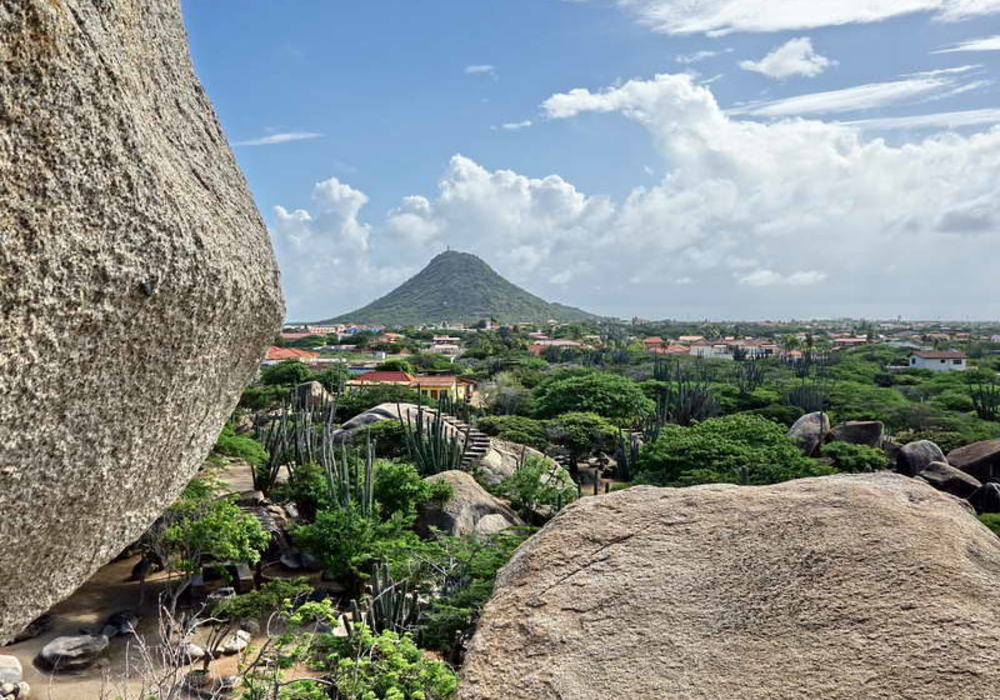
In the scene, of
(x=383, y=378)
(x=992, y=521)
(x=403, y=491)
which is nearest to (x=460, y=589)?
(x=403, y=491)

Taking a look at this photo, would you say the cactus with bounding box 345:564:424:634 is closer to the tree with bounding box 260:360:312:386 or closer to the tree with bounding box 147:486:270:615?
the tree with bounding box 147:486:270:615

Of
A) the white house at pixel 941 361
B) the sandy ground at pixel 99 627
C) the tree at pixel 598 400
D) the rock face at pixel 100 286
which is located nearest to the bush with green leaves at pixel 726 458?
the tree at pixel 598 400

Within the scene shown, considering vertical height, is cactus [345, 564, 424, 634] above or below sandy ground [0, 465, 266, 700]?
above

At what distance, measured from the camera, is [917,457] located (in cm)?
2347

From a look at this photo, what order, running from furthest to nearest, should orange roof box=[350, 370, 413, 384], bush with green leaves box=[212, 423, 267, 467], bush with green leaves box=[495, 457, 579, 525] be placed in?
1. orange roof box=[350, 370, 413, 384]
2. bush with green leaves box=[212, 423, 267, 467]
3. bush with green leaves box=[495, 457, 579, 525]

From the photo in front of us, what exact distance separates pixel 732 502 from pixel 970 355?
80126 mm

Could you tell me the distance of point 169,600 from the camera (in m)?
11.6

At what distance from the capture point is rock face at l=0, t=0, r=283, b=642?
5.63ft

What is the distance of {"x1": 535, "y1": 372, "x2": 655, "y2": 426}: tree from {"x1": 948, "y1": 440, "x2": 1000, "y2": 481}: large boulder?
33.9 feet

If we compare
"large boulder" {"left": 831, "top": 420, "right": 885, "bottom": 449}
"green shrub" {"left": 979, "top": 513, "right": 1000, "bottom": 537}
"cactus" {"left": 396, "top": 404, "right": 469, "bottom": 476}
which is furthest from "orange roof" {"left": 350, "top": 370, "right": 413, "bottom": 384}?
"green shrub" {"left": 979, "top": 513, "right": 1000, "bottom": 537}

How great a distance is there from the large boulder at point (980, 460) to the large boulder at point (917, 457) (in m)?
0.43

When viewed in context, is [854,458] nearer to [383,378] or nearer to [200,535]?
[200,535]

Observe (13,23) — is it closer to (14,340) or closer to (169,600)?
(14,340)

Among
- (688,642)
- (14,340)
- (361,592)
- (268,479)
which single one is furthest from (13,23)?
(268,479)
